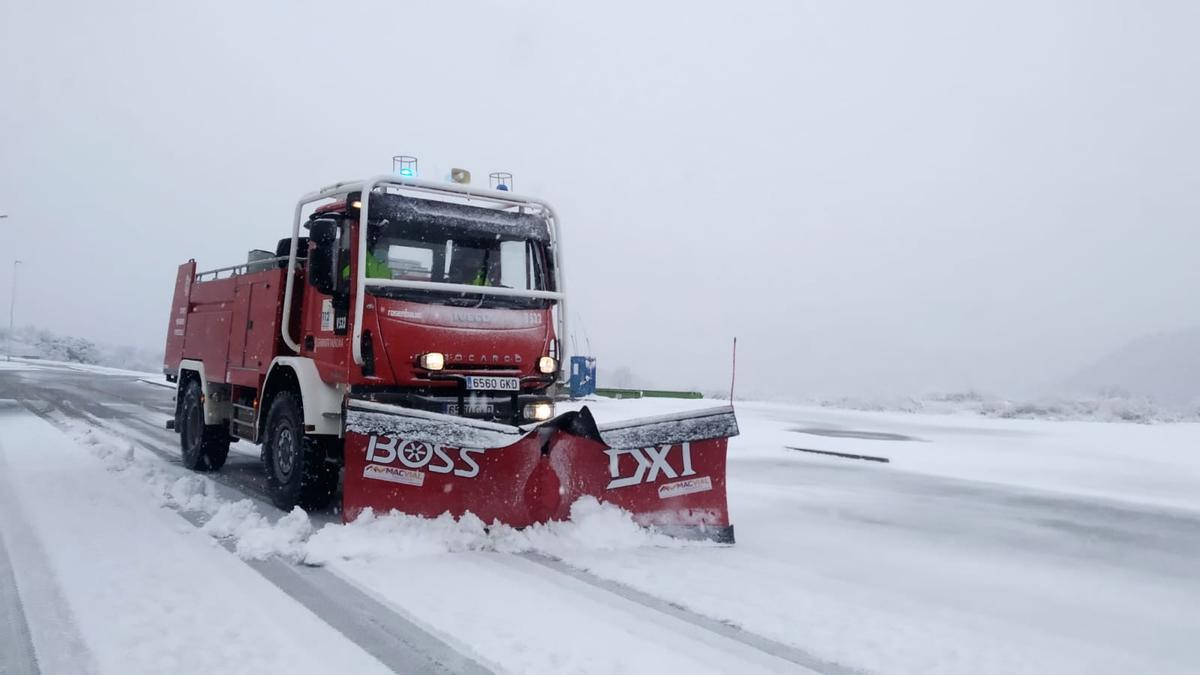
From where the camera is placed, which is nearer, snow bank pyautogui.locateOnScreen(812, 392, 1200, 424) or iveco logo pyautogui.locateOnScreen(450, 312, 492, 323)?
iveco logo pyautogui.locateOnScreen(450, 312, 492, 323)

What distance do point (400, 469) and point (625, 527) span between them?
5.35ft

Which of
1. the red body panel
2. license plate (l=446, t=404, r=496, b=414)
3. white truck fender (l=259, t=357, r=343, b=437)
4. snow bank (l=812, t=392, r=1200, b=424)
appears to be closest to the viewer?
license plate (l=446, t=404, r=496, b=414)

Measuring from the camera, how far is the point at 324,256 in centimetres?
640

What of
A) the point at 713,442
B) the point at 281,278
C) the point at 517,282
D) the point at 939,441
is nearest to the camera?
the point at 713,442

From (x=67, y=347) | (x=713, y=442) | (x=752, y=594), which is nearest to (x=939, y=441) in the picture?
(x=713, y=442)

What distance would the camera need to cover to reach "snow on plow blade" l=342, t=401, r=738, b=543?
5527mm

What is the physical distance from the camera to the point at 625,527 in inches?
231

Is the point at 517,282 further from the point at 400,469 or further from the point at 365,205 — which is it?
the point at 400,469

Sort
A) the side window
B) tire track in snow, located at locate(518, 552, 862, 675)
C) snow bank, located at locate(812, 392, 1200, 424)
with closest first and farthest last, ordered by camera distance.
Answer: tire track in snow, located at locate(518, 552, 862, 675), the side window, snow bank, located at locate(812, 392, 1200, 424)

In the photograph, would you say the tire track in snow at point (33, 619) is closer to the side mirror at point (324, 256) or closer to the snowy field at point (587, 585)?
the snowy field at point (587, 585)

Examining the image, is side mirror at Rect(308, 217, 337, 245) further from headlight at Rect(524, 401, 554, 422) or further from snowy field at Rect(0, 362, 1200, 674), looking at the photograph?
snowy field at Rect(0, 362, 1200, 674)

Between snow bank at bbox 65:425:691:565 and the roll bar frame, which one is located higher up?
the roll bar frame

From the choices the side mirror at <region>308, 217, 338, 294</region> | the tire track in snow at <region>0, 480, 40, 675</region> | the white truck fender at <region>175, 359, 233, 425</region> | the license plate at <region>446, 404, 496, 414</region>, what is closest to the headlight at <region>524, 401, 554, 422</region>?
the license plate at <region>446, 404, 496, 414</region>

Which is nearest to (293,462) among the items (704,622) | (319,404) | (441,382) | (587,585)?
(319,404)
